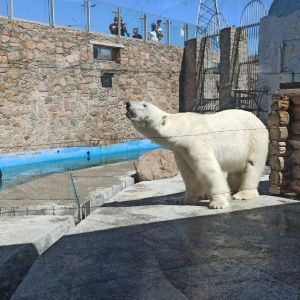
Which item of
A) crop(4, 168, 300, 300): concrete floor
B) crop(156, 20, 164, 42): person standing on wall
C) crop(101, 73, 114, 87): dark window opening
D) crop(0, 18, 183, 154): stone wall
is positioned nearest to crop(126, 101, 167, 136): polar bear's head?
crop(4, 168, 300, 300): concrete floor

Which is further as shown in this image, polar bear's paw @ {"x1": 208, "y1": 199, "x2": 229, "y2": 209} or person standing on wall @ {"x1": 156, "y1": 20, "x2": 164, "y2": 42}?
person standing on wall @ {"x1": 156, "y1": 20, "x2": 164, "y2": 42}

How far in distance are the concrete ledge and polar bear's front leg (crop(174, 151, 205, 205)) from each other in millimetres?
1167

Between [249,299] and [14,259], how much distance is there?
4.95 feet

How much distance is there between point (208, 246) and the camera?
9.09 feet

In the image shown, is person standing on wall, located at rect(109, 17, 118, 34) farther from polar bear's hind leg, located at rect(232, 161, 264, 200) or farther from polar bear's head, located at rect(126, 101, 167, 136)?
polar bear's head, located at rect(126, 101, 167, 136)

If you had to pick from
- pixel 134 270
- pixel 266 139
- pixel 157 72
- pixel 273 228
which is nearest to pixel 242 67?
pixel 157 72

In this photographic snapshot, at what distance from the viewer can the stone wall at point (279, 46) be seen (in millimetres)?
9500

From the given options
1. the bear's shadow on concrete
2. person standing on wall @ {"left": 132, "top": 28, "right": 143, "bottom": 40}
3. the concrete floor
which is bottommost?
the bear's shadow on concrete

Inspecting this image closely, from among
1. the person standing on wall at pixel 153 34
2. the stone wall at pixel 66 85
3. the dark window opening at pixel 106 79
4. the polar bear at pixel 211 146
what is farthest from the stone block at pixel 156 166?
the person standing on wall at pixel 153 34

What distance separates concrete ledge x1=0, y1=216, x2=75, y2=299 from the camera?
245 cm

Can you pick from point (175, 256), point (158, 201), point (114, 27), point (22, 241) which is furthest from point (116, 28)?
point (175, 256)

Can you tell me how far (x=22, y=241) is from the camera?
289 centimetres

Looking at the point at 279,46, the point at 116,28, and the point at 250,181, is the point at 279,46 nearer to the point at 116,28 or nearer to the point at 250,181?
the point at 116,28

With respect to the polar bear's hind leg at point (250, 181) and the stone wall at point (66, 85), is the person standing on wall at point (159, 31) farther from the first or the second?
the polar bear's hind leg at point (250, 181)
